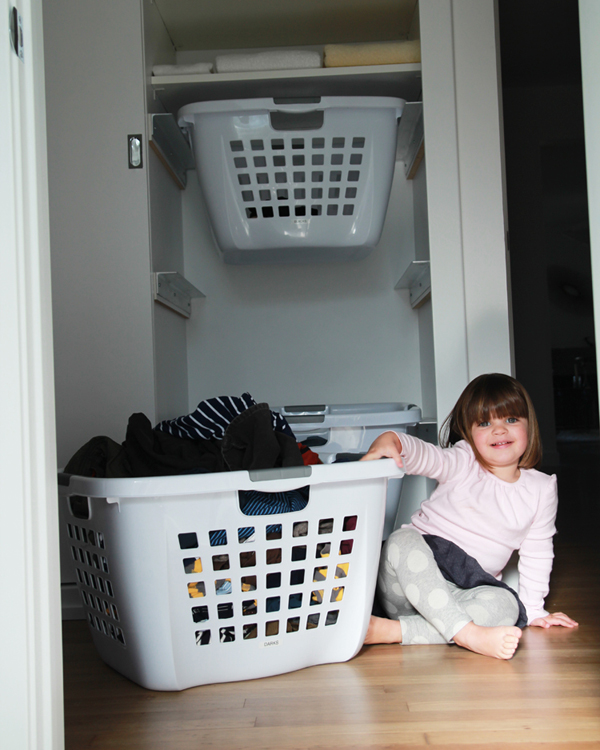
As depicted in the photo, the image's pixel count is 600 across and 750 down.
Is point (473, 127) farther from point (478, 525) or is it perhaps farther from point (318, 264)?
point (478, 525)

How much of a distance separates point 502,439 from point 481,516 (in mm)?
152

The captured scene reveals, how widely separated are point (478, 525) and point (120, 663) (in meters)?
0.68

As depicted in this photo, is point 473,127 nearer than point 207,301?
Yes

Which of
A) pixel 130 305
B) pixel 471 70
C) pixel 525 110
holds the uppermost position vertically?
pixel 525 110

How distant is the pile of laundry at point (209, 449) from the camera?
3.34 feet

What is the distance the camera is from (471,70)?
1.40 meters

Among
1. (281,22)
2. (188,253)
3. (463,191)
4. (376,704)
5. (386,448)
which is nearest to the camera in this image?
(376,704)

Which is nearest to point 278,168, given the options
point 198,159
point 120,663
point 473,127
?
point 198,159

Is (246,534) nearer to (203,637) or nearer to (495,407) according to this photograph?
(203,637)

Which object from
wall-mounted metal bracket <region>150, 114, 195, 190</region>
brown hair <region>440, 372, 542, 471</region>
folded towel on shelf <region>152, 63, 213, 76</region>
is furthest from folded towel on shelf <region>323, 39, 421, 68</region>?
brown hair <region>440, 372, 542, 471</region>

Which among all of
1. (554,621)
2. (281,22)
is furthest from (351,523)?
(281,22)

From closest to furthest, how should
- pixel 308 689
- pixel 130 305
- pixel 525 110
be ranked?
pixel 308 689 → pixel 130 305 → pixel 525 110

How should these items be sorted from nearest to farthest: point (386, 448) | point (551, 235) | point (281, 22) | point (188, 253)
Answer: point (386, 448) → point (281, 22) → point (188, 253) → point (551, 235)

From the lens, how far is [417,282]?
1.70 meters
